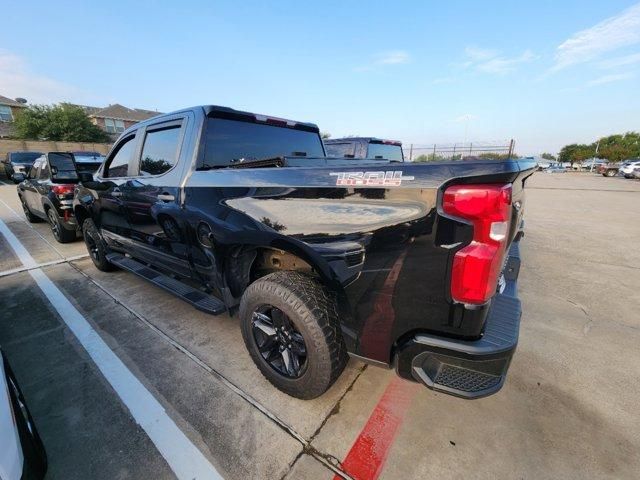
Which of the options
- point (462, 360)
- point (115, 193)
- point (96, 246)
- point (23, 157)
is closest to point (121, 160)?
point (115, 193)

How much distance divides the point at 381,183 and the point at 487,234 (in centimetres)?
54

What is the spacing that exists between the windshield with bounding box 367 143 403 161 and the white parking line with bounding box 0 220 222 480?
604 centimetres

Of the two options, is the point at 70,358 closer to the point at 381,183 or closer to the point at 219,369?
the point at 219,369

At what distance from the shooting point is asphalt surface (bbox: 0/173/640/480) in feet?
5.73

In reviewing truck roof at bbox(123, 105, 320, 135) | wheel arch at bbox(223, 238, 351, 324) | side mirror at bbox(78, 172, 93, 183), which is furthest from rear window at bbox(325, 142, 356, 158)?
wheel arch at bbox(223, 238, 351, 324)

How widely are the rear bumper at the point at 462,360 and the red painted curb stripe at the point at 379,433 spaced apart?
0.55 metres

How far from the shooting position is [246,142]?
278 cm

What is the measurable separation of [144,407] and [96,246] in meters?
3.21

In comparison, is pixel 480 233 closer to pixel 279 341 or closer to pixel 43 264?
pixel 279 341

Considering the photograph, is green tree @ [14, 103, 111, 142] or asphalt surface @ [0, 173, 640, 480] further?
green tree @ [14, 103, 111, 142]

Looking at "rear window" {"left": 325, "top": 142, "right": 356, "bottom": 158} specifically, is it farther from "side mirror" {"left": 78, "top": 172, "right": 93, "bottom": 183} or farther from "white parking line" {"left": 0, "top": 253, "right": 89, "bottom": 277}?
"white parking line" {"left": 0, "top": 253, "right": 89, "bottom": 277}

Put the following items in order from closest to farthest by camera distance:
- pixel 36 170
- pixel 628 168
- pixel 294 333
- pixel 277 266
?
pixel 294 333
pixel 277 266
pixel 36 170
pixel 628 168

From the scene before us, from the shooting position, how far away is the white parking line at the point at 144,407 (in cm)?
172

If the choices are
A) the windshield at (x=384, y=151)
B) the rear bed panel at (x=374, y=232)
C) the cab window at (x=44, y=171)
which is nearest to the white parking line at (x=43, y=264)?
the cab window at (x=44, y=171)
